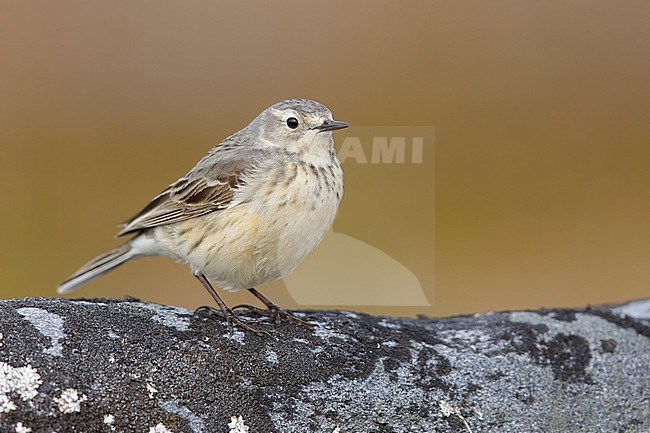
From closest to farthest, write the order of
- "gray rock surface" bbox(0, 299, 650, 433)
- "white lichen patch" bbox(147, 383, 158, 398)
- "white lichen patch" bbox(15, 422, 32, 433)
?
1. "white lichen patch" bbox(15, 422, 32, 433)
2. "gray rock surface" bbox(0, 299, 650, 433)
3. "white lichen patch" bbox(147, 383, 158, 398)

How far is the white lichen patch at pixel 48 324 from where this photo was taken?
3062 millimetres

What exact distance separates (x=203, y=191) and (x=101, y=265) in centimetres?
104

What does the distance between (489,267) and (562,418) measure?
4.75m

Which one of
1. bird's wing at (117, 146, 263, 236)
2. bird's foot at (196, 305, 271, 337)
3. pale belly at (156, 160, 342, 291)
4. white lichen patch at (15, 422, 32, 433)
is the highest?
bird's wing at (117, 146, 263, 236)

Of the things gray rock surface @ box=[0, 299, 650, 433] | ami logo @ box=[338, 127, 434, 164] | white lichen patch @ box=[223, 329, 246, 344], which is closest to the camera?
gray rock surface @ box=[0, 299, 650, 433]

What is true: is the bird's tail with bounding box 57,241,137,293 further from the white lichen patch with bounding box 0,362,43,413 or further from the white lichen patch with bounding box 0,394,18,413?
the white lichen patch with bounding box 0,394,18,413

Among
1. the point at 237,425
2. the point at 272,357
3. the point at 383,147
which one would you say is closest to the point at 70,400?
the point at 237,425

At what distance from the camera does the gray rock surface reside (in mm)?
2957

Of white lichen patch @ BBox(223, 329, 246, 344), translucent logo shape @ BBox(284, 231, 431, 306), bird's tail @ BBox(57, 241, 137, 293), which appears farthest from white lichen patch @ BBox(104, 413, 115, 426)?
translucent logo shape @ BBox(284, 231, 431, 306)

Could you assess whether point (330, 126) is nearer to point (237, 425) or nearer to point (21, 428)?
point (237, 425)

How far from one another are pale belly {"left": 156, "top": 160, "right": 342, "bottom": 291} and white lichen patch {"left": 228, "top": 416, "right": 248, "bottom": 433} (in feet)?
4.09

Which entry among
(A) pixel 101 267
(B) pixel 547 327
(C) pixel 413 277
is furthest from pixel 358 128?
(B) pixel 547 327

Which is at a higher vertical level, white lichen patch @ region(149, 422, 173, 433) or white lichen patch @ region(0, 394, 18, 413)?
white lichen patch @ region(0, 394, 18, 413)

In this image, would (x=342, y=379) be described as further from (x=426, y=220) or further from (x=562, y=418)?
(x=426, y=220)
